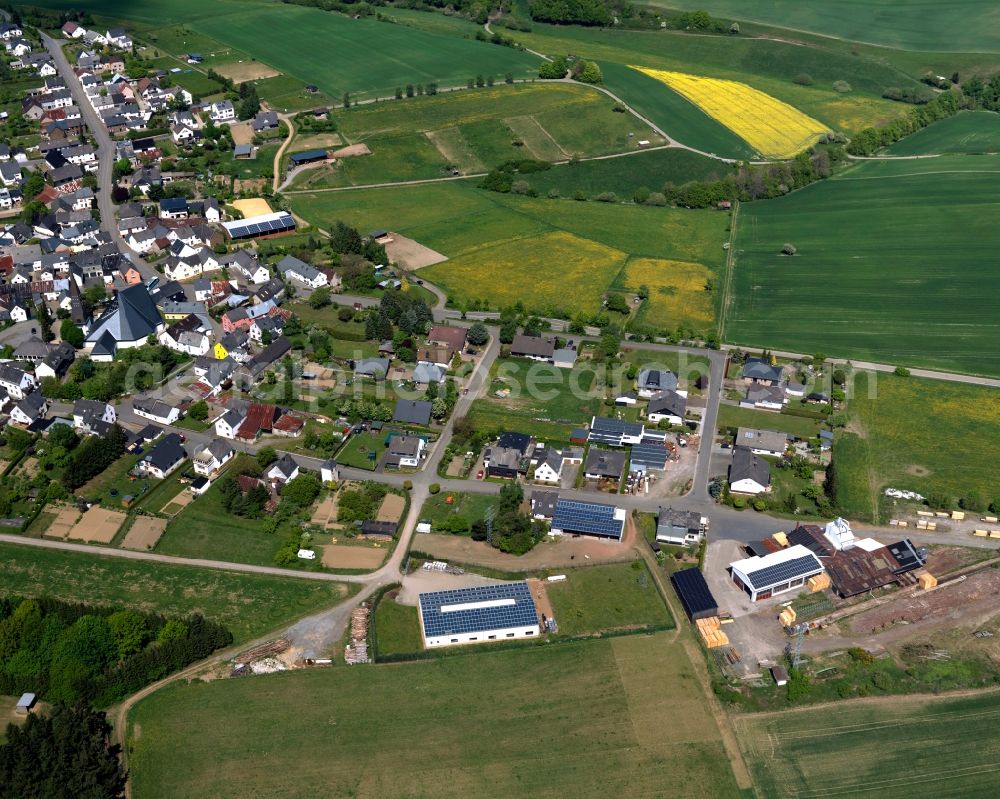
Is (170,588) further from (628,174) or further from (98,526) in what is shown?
(628,174)

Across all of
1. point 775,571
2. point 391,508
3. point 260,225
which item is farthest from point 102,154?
point 775,571

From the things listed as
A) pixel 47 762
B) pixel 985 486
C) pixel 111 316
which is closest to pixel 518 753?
pixel 47 762

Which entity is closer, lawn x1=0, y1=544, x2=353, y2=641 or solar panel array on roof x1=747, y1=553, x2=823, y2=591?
lawn x1=0, y1=544, x2=353, y2=641

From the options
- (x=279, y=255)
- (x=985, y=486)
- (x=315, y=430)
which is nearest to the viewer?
(x=985, y=486)

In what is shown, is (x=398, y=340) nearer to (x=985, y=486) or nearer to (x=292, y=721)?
(x=292, y=721)

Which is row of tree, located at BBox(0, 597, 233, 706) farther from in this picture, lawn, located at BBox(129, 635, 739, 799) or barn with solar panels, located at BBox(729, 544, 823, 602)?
barn with solar panels, located at BBox(729, 544, 823, 602)

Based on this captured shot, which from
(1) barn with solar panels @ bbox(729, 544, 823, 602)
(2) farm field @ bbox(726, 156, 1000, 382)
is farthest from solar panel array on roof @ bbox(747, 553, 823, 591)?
(2) farm field @ bbox(726, 156, 1000, 382)

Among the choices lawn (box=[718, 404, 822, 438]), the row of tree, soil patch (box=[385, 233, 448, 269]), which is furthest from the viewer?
soil patch (box=[385, 233, 448, 269])
